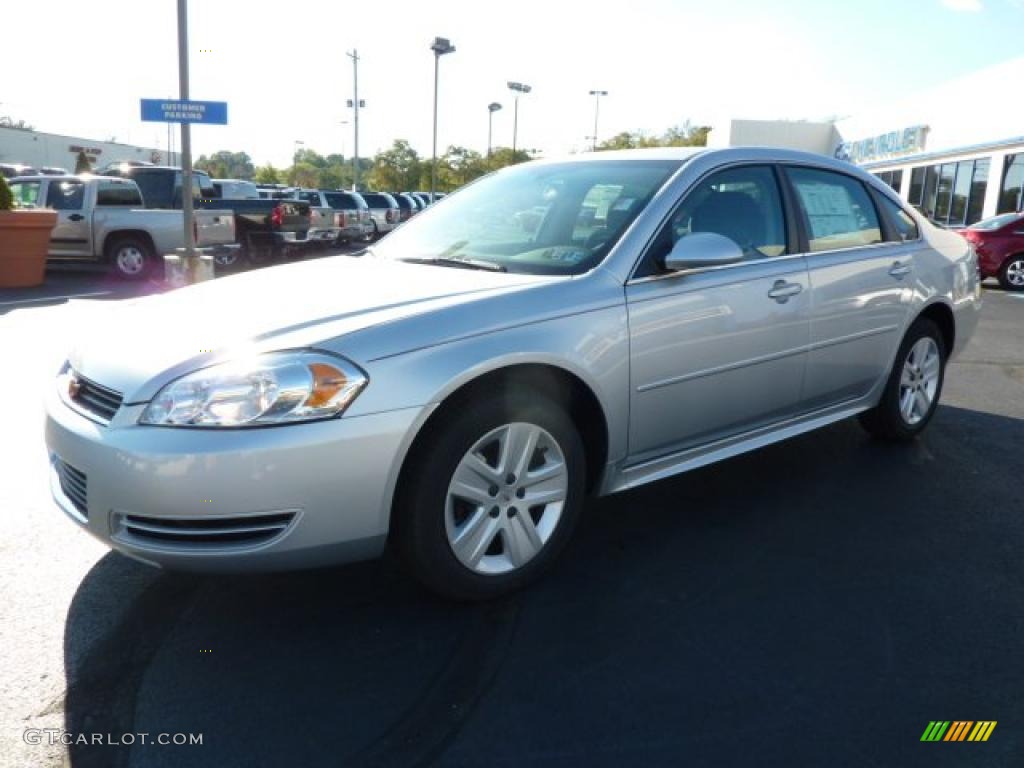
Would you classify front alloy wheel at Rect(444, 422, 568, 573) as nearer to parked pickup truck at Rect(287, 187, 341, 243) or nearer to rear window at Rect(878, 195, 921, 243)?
rear window at Rect(878, 195, 921, 243)

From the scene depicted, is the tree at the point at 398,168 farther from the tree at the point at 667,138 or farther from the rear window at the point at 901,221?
the rear window at the point at 901,221

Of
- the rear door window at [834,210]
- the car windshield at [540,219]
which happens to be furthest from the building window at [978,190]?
the car windshield at [540,219]

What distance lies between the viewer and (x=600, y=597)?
3215 millimetres

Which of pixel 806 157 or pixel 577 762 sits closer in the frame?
pixel 577 762

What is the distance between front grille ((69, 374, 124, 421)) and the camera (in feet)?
9.20

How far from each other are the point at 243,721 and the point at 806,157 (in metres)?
3.70

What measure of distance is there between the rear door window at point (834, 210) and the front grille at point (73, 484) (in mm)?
3284

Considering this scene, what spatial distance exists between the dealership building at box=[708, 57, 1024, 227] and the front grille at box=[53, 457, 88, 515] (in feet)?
63.8

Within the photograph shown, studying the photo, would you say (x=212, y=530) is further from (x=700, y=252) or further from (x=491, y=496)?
(x=700, y=252)

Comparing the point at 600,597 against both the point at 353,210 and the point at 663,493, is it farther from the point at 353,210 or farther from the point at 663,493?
the point at 353,210

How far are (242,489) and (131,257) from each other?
1331cm

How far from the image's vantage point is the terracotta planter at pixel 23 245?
1230cm

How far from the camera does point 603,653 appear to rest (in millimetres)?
2830

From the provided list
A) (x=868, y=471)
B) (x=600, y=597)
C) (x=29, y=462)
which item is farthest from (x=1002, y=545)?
(x=29, y=462)
